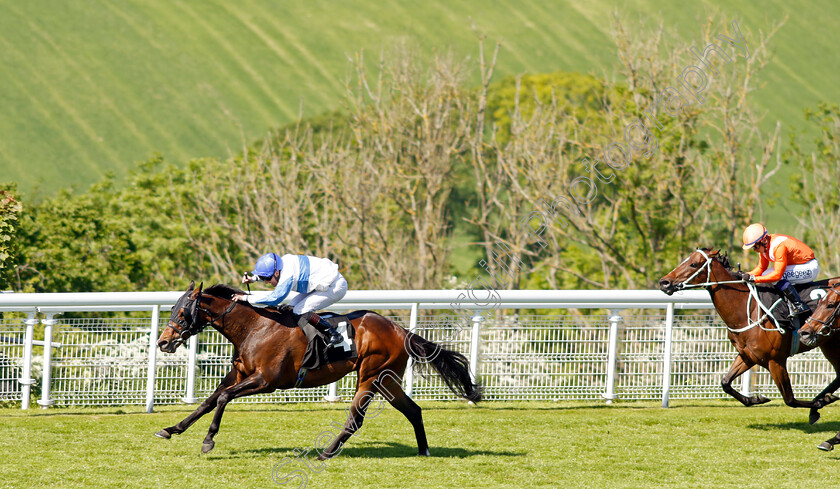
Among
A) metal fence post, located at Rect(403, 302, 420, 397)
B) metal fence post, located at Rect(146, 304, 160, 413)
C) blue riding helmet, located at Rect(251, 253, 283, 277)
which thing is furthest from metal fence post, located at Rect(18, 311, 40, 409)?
metal fence post, located at Rect(403, 302, 420, 397)

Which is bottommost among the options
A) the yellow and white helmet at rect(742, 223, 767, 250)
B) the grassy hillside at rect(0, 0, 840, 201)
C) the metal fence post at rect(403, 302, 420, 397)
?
the metal fence post at rect(403, 302, 420, 397)

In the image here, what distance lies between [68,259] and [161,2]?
3178 centimetres

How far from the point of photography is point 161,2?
46812mm

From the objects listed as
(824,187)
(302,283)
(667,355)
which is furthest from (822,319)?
(824,187)

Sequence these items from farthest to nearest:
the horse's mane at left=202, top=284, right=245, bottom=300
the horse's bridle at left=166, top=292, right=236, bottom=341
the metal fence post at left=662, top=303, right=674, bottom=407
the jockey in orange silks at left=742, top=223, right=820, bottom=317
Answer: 1. the metal fence post at left=662, top=303, right=674, bottom=407
2. the jockey in orange silks at left=742, top=223, right=820, bottom=317
3. the horse's mane at left=202, top=284, right=245, bottom=300
4. the horse's bridle at left=166, top=292, right=236, bottom=341

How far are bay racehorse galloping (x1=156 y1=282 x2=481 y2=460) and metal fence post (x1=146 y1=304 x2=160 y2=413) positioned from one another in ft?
4.31

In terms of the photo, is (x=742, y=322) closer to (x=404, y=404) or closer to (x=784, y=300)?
(x=784, y=300)

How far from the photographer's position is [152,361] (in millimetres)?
7637

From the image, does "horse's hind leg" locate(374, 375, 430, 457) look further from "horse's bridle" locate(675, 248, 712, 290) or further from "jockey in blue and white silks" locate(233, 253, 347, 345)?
"horse's bridle" locate(675, 248, 712, 290)

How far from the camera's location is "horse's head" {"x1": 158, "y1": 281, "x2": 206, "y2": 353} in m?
6.20

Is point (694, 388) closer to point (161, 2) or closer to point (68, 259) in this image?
point (68, 259)

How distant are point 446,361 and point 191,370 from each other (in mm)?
2346

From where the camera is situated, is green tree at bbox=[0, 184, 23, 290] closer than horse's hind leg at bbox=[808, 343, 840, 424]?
No

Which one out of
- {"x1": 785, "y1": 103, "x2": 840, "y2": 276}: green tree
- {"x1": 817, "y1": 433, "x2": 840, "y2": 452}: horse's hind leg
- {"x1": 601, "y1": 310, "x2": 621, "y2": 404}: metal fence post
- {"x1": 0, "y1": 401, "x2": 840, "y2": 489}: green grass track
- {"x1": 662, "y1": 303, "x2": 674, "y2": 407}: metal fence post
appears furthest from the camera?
{"x1": 785, "y1": 103, "x2": 840, "y2": 276}: green tree
